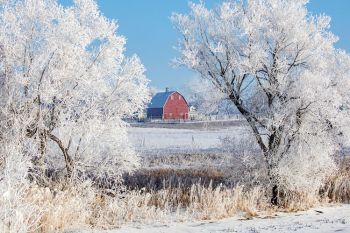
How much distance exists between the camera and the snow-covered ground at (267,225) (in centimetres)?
1296

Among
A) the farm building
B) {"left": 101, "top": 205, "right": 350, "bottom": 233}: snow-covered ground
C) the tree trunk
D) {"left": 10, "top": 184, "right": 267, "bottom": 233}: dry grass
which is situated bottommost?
{"left": 101, "top": 205, "right": 350, "bottom": 233}: snow-covered ground

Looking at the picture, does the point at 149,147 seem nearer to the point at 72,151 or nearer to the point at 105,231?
the point at 72,151

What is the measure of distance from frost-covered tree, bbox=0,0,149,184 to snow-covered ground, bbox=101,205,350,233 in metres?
3.27

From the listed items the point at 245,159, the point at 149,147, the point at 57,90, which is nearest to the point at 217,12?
the point at 245,159

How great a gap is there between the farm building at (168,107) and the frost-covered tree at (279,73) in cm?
7675

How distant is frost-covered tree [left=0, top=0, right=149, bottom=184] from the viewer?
1470 centimetres

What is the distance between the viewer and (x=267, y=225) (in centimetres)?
1404

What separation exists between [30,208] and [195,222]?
5.20 m

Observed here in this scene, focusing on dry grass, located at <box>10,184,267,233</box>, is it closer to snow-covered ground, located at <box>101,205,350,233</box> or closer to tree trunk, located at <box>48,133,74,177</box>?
snow-covered ground, located at <box>101,205,350,233</box>

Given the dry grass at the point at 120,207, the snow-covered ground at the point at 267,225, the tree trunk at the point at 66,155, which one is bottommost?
the snow-covered ground at the point at 267,225

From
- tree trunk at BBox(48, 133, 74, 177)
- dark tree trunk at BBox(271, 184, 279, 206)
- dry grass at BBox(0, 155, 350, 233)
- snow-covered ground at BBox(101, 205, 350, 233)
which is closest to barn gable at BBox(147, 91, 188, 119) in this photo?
dry grass at BBox(0, 155, 350, 233)

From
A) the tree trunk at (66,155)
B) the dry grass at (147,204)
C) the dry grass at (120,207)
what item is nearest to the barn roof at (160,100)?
the dry grass at (147,204)

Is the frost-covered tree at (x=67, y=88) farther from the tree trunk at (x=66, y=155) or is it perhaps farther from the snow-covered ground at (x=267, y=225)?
the snow-covered ground at (x=267, y=225)

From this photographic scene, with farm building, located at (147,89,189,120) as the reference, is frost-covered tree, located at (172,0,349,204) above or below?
below
